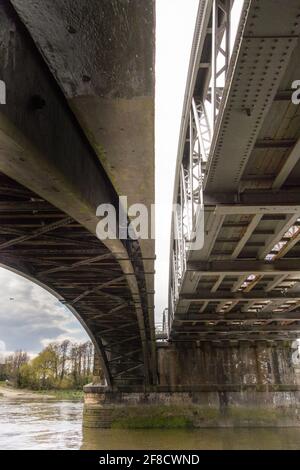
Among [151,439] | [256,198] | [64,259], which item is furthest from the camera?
[151,439]

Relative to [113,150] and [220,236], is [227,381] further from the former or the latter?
[113,150]

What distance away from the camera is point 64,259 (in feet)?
34.0

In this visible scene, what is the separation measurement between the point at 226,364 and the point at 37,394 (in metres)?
60.1

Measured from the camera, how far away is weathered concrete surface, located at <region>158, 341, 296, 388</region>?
2444 cm

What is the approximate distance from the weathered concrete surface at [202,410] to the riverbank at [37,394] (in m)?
43.7

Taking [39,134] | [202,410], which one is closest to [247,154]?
[39,134]

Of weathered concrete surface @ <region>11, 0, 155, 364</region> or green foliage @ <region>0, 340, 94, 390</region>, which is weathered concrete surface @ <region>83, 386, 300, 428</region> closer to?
weathered concrete surface @ <region>11, 0, 155, 364</region>

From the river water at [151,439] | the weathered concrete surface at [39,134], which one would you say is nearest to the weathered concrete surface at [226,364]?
the river water at [151,439]

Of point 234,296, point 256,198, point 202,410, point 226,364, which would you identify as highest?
point 256,198

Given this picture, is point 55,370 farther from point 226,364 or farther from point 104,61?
point 104,61

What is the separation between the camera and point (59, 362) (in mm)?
87875

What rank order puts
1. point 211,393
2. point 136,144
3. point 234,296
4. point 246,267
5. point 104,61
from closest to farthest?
point 104,61
point 136,144
point 246,267
point 234,296
point 211,393

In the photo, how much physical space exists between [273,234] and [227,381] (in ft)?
58.8

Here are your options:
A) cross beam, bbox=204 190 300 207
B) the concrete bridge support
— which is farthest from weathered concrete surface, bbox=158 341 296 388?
cross beam, bbox=204 190 300 207
